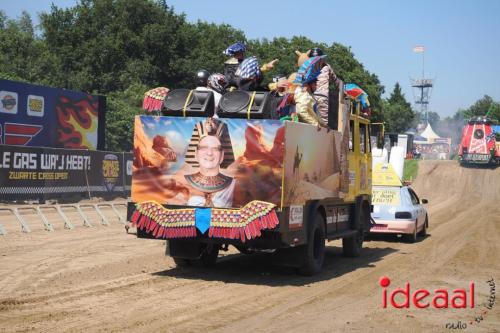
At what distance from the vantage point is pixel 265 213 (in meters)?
9.99

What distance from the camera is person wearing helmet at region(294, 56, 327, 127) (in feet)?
36.1

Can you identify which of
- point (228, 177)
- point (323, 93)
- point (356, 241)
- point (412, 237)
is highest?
point (323, 93)

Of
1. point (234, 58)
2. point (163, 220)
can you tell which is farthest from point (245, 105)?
point (234, 58)

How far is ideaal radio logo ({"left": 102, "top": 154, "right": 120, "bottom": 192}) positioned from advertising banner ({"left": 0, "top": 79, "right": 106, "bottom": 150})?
154 inches

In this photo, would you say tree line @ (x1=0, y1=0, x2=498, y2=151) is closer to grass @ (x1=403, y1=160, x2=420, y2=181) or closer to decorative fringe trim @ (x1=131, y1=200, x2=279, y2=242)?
grass @ (x1=403, y1=160, x2=420, y2=181)

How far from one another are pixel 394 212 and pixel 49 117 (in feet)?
62.5

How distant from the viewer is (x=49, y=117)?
103 ft

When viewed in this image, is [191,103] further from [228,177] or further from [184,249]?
[184,249]

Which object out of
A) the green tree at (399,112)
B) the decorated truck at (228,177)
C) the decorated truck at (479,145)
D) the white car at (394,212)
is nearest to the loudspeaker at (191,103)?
the decorated truck at (228,177)

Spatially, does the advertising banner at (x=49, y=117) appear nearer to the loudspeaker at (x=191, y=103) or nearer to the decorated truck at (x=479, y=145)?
the loudspeaker at (x=191, y=103)

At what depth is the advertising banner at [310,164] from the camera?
10195 millimetres

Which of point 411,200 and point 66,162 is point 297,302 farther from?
point 66,162

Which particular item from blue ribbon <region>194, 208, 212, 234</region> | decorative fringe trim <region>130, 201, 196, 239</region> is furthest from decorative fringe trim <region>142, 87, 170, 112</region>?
blue ribbon <region>194, 208, 212, 234</region>

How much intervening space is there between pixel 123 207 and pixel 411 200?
11073 mm
